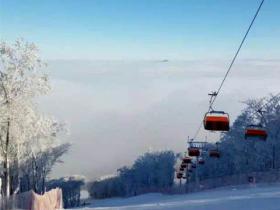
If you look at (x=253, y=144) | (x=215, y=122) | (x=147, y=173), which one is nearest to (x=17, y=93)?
(x=215, y=122)

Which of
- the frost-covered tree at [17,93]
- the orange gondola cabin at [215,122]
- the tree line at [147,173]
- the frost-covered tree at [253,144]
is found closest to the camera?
the orange gondola cabin at [215,122]

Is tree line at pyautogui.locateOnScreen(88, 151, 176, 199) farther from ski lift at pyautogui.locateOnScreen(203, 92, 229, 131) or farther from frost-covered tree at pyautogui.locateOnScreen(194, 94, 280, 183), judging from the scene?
ski lift at pyautogui.locateOnScreen(203, 92, 229, 131)

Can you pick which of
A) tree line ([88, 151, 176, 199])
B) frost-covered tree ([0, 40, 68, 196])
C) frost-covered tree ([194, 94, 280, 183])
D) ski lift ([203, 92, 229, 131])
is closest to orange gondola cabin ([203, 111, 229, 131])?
ski lift ([203, 92, 229, 131])

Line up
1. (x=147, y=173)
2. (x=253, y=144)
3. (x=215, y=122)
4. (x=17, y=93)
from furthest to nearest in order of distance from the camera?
(x=147, y=173) < (x=253, y=144) < (x=17, y=93) < (x=215, y=122)

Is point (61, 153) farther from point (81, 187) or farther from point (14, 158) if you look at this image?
point (81, 187)

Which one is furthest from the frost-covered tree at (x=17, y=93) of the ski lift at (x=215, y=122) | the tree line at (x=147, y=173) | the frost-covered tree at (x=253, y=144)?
the tree line at (x=147, y=173)

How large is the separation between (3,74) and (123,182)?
112 metres

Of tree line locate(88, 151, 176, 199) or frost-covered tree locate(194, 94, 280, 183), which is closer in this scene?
frost-covered tree locate(194, 94, 280, 183)

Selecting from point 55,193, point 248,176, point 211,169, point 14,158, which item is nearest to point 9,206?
point 55,193

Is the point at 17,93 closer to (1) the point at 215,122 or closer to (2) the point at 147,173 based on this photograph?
(1) the point at 215,122

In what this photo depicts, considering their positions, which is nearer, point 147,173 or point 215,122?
point 215,122

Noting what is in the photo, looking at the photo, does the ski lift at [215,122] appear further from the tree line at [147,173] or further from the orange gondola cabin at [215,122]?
the tree line at [147,173]

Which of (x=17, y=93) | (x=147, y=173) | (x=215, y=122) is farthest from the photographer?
(x=147, y=173)

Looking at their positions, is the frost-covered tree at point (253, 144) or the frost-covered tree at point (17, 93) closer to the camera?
the frost-covered tree at point (17, 93)
